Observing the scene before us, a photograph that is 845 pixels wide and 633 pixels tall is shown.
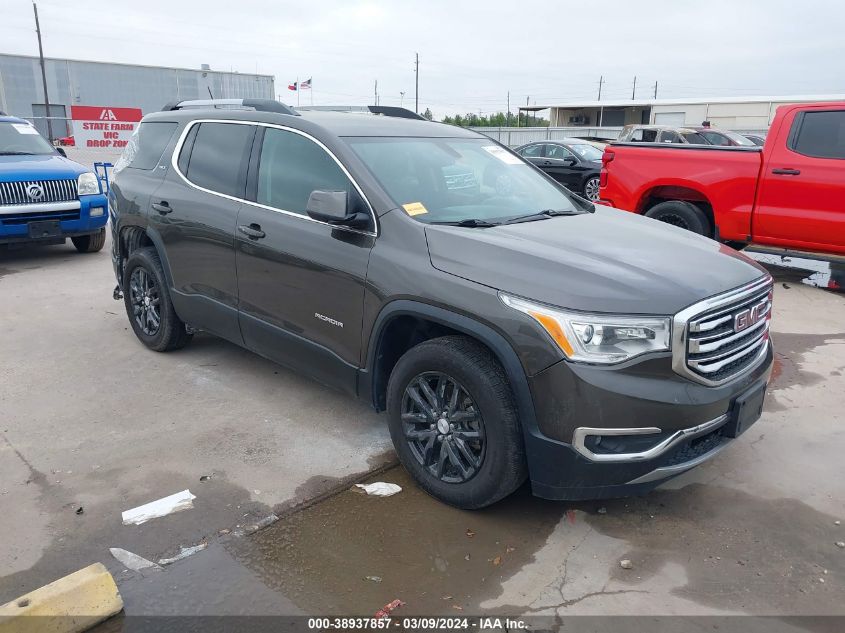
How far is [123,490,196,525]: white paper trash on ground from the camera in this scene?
3244 mm

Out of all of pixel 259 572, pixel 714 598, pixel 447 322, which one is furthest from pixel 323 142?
pixel 714 598

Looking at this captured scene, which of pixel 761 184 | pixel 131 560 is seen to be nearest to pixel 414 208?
pixel 131 560

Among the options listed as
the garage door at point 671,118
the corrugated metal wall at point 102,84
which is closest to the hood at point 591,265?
the garage door at point 671,118

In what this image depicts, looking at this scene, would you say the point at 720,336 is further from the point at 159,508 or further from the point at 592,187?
the point at 592,187

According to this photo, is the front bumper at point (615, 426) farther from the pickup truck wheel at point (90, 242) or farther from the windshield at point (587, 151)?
the windshield at point (587, 151)

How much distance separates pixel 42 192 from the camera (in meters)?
8.30

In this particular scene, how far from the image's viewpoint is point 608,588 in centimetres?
281

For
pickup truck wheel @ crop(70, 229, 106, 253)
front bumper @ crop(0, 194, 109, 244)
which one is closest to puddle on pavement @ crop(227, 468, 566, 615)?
front bumper @ crop(0, 194, 109, 244)

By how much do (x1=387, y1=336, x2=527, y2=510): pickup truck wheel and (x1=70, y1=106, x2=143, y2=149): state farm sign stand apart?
57.1 ft

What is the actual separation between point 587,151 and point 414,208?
13.5 meters

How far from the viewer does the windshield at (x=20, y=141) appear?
9.03m

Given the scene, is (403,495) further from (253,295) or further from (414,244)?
(253,295)

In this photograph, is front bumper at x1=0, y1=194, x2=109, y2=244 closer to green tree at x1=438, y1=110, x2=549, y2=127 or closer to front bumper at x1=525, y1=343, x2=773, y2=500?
front bumper at x1=525, y1=343, x2=773, y2=500

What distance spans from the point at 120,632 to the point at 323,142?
259 centimetres
